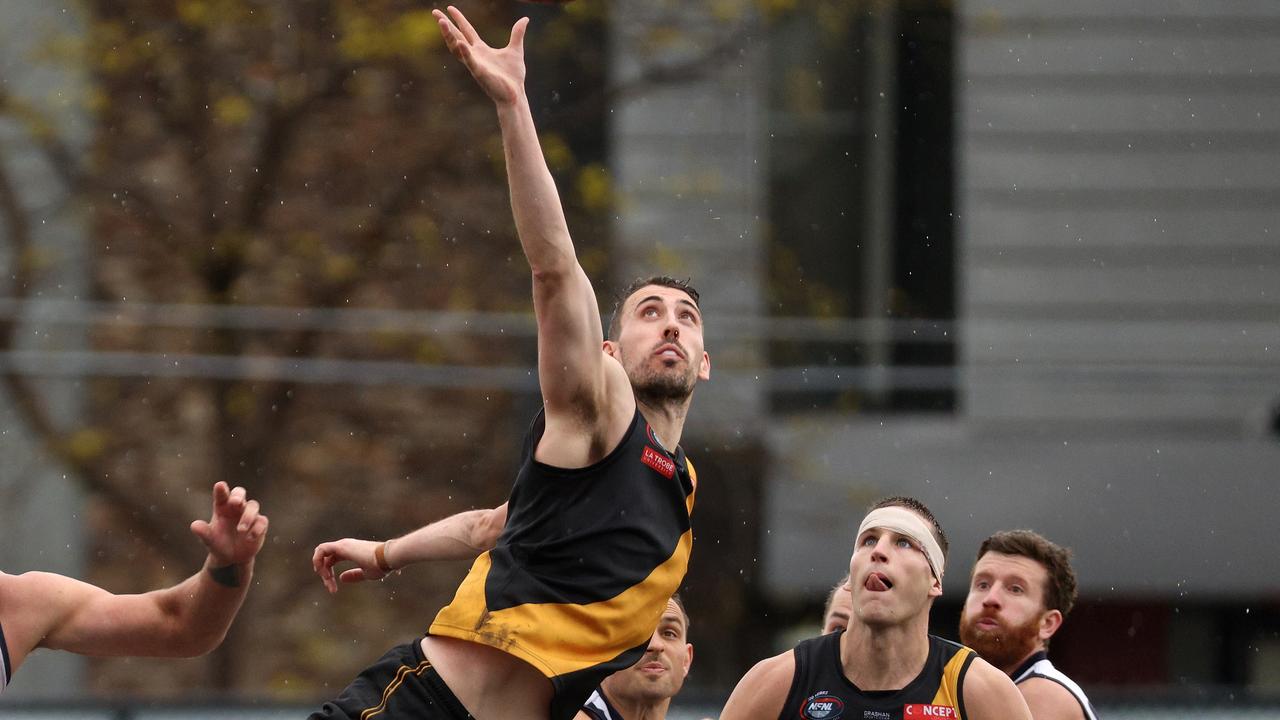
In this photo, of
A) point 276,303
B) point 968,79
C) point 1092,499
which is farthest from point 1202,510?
point 276,303

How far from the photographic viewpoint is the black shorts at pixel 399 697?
465cm

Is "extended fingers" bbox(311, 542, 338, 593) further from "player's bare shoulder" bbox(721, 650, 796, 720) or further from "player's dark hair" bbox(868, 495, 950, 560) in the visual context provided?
"player's dark hair" bbox(868, 495, 950, 560)

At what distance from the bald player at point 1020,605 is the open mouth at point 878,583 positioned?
792 millimetres

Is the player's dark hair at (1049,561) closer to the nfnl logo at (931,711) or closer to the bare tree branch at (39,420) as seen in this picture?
the nfnl logo at (931,711)

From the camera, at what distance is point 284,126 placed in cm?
1096

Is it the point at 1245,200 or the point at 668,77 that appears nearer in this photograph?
the point at 668,77

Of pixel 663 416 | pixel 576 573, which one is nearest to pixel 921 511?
pixel 663 416

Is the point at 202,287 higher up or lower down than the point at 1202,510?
higher up

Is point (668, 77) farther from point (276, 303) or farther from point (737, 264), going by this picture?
point (276, 303)

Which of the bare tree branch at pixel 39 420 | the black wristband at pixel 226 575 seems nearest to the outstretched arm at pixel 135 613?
the black wristband at pixel 226 575

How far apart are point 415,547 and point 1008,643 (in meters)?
1.99

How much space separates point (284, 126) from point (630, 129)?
8.02 feet

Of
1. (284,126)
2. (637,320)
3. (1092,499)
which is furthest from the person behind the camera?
(1092,499)

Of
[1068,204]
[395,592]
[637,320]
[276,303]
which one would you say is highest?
[1068,204]
